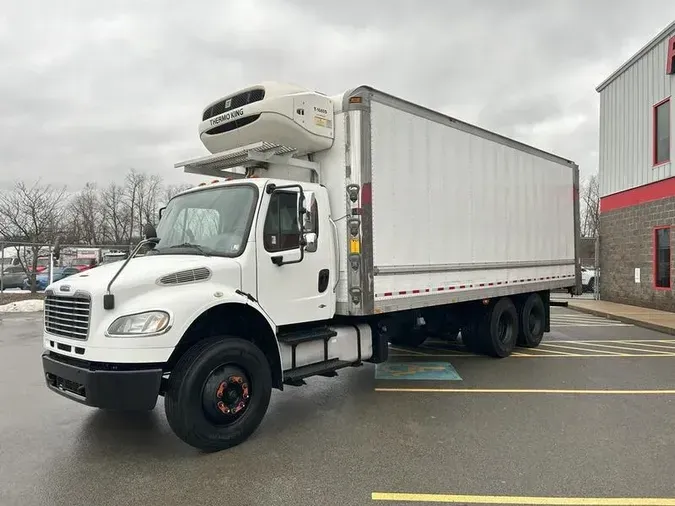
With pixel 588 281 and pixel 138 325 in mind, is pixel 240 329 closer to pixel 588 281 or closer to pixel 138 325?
pixel 138 325

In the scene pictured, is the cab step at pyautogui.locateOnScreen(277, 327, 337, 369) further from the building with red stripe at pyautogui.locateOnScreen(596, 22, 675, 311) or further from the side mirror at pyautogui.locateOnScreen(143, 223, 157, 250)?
the building with red stripe at pyautogui.locateOnScreen(596, 22, 675, 311)

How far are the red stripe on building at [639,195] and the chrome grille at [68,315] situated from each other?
15.4m

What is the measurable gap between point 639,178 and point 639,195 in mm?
530

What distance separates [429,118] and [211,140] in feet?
9.40

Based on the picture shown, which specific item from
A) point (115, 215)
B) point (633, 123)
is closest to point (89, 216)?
point (115, 215)

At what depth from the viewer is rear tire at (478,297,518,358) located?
852cm

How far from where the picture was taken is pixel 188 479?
13.2ft

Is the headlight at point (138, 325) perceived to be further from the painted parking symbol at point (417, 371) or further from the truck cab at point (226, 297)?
the painted parking symbol at point (417, 371)

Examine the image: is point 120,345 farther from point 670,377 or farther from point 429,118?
point 670,377

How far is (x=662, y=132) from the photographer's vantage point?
49.4 feet

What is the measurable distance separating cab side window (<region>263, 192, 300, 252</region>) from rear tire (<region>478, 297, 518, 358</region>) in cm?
450

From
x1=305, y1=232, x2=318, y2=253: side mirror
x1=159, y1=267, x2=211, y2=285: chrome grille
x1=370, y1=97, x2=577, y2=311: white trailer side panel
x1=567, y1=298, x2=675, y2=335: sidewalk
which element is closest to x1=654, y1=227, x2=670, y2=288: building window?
x1=567, y1=298, x2=675, y2=335: sidewalk

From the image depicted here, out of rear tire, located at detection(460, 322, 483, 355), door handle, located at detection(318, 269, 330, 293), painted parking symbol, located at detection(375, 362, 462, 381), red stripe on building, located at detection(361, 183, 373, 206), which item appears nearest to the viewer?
door handle, located at detection(318, 269, 330, 293)

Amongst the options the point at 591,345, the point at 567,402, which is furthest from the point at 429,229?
the point at 591,345
